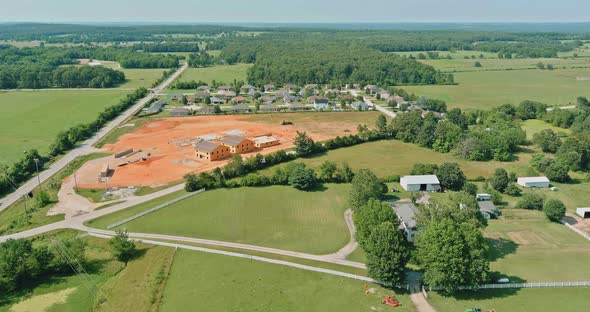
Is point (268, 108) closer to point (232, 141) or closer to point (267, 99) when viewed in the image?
point (267, 99)

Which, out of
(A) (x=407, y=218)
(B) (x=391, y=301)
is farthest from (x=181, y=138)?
(B) (x=391, y=301)

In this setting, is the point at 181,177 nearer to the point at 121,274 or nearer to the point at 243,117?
the point at 121,274

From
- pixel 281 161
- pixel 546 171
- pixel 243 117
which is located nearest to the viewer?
pixel 546 171

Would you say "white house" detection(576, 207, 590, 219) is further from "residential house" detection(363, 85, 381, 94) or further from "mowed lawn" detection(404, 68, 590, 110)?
"residential house" detection(363, 85, 381, 94)

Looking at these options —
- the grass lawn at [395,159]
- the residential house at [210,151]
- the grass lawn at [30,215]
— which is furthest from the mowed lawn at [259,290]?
the residential house at [210,151]

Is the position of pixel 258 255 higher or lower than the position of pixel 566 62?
lower

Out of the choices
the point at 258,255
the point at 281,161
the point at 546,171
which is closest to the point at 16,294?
the point at 258,255
